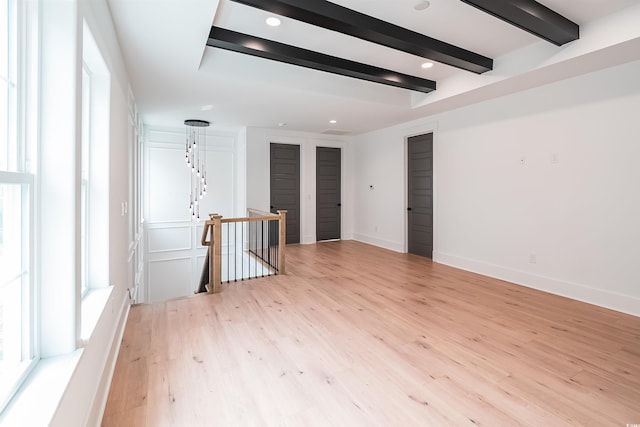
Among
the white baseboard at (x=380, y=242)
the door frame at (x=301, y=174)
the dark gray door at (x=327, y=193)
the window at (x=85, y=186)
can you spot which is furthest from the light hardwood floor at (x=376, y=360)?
the dark gray door at (x=327, y=193)

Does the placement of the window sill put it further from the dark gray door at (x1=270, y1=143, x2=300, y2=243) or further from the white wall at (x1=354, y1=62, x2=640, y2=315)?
the dark gray door at (x1=270, y1=143, x2=300, y2=243)

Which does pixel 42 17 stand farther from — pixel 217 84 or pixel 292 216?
pixel 292 216

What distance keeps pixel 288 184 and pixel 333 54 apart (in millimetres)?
3733

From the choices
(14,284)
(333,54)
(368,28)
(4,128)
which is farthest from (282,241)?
(4,128)

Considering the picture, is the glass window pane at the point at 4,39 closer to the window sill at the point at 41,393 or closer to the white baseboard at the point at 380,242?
the window sill at the point at 41,393

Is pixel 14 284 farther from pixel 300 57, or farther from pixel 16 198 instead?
pixel 300 57

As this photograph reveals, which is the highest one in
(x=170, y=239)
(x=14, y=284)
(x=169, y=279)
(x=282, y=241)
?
(x=14, y=284)

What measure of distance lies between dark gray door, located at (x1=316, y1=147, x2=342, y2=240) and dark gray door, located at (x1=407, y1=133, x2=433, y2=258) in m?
1.99

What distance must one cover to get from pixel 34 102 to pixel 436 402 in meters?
2.52

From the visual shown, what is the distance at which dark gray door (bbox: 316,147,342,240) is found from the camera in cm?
741

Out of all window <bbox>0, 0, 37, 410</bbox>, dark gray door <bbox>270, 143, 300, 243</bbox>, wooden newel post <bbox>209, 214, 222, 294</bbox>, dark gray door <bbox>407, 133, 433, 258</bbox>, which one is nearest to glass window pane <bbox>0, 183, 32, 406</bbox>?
window <bbox>0, 0, 37, 410</bbox>

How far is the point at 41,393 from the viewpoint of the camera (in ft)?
3.73

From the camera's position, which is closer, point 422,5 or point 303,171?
point 422,5

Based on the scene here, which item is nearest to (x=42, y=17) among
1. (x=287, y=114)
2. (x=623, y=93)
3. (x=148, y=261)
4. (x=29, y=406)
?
(x=29, y=406)
